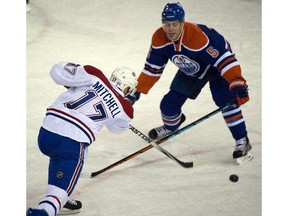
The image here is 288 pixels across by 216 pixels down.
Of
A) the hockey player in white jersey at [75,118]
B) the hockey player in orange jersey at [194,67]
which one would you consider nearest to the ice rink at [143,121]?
the hockey player in orange jersey at [194,67]

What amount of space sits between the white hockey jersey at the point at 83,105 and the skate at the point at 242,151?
2.98ft

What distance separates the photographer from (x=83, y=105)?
2609mm

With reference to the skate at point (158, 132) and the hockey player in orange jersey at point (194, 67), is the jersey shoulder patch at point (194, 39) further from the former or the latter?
the skate at point (158, 132)

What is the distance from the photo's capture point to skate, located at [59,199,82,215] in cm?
283

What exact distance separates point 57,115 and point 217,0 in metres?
3.56

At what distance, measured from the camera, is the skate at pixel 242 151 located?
3.37 m

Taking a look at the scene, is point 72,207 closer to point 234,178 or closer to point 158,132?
point 234,178

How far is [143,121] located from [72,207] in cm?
117

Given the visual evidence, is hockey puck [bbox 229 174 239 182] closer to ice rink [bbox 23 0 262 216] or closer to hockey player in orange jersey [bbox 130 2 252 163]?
ice rink [bbox 23 0 262 216]

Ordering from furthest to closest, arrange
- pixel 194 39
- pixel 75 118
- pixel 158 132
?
pixel 158 132
pixel 194 39
pixel 75 118

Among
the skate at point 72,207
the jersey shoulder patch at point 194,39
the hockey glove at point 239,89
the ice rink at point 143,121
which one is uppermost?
the jersey shoulder patch at point 194,39

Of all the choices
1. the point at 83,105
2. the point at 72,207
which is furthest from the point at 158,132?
the point at 83,105

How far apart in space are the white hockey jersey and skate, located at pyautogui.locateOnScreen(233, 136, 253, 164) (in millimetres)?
907

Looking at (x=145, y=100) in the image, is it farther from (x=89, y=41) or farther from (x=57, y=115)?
(x=57, y=115)
